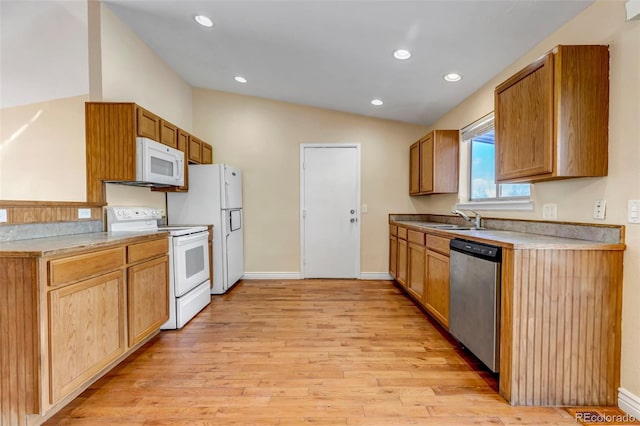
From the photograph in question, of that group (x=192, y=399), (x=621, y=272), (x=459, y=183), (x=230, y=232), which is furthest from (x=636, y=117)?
(x=230, y=232)

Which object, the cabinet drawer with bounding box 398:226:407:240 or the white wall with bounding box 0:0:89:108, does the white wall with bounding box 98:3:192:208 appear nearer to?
the white wall with bounding box 0:0:89:108

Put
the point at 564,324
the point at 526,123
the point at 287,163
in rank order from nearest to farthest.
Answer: the point at 564,324, the point at 526,123, the point at 287,163

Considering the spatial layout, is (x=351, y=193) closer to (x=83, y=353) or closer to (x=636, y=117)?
(x=636, y=117)

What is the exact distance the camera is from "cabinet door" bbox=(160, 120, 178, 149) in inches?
114

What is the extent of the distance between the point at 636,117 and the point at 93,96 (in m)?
3.78

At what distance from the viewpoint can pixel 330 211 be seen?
4312 millimetres

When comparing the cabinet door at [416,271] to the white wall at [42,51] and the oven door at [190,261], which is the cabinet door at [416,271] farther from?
the white wall at [42,51]

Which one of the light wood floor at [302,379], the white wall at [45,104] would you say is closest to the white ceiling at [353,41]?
the white wall at [45,104]

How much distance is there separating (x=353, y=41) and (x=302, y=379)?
2579mm

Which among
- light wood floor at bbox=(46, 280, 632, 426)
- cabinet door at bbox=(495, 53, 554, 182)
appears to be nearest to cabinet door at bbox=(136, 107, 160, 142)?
light wood floor at bbox=(46, 280, 632, 426)

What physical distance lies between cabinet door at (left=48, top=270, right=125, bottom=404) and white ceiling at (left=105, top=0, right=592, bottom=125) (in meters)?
2.21

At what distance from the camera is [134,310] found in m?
2.09

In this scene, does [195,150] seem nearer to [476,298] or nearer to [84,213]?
[84,213]

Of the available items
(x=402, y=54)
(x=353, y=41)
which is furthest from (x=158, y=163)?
(x=402, y=54)
